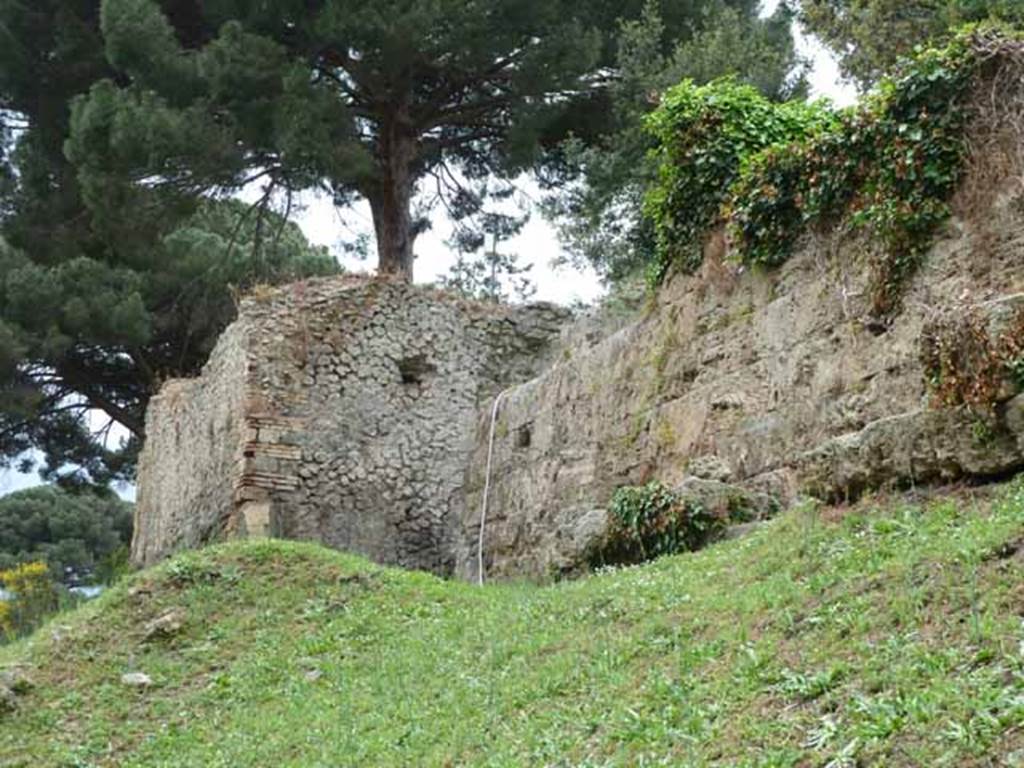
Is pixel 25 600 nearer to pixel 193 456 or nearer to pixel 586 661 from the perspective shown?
pixel 193 456

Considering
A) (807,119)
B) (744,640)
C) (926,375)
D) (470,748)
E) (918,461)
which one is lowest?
(470,748)

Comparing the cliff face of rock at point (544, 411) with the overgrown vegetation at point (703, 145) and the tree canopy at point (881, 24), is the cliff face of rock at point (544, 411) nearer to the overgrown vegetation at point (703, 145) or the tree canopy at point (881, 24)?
the overgrown vegetation at point (703, 145)

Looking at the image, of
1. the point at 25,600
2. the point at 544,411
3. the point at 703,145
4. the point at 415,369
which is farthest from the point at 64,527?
the point at 703,145

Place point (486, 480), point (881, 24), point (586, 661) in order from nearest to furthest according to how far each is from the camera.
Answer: point (586, 661)
point (486, 480)
point (881, 24)

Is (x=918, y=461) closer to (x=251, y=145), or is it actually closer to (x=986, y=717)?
(x=986, y=717)

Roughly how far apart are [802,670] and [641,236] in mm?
11462

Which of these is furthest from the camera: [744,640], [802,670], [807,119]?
[807,119]

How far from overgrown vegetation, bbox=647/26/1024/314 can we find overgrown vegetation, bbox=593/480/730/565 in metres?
1.69

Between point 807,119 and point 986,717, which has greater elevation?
point 807,119

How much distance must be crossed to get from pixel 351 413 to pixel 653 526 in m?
5.26

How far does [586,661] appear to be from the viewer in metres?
6.09

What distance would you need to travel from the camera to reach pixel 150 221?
1756cm

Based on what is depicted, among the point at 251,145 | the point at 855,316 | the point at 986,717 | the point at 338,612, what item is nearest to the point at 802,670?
the point at 986,717

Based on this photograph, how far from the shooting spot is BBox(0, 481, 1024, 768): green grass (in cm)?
431
